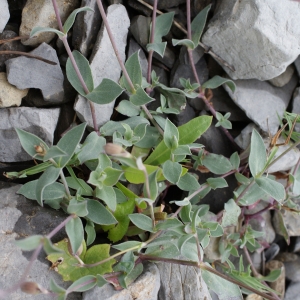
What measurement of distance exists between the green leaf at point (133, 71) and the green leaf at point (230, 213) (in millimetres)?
675

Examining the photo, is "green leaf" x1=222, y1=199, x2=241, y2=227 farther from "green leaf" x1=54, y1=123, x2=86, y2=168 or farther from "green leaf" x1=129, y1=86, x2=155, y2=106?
"green leaf" x1=54, y1=123, x2=86, y2=168

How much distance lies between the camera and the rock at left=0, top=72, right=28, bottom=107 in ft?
5.40

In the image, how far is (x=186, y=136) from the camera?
1660mm

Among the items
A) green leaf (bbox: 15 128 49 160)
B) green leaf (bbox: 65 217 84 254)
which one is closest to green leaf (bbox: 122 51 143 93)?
green leaf (bbox: 15 128 49 160)

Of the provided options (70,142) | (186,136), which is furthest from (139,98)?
(70,142)

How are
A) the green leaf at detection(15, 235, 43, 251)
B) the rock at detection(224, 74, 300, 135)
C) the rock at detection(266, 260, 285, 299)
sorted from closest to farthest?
the green leaf at detection(15, 235, 43, 251) → the rock at detection(224, 74, 300, 135) → the rock at detection(266, 260, 285, 299)

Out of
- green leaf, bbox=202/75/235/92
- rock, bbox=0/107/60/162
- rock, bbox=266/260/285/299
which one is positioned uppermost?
green leaf, bbox=202/75/235/92

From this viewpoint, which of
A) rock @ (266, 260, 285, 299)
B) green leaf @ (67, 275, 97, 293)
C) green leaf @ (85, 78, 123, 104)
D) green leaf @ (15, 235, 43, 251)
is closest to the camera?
green leaf @ (15, 235, 43, 251)

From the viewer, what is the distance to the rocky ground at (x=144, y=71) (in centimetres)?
157

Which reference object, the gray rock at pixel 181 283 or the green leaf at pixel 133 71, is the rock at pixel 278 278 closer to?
the gray rock at pixel 181 283

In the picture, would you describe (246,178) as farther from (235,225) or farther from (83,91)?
(83,91)

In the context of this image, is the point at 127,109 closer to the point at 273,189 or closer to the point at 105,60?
the point at 105,60

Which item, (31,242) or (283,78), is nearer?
(31,242)

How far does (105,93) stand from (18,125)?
0.41 m
